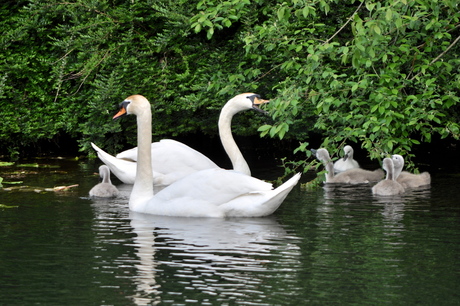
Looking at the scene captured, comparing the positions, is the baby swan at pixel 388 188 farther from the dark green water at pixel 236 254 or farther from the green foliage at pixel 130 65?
the green foliage at pixel 130 65

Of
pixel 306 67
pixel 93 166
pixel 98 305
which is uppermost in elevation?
pixel 306 67

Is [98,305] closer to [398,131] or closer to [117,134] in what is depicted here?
[398,131]

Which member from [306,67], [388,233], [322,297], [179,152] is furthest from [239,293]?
[179,152]

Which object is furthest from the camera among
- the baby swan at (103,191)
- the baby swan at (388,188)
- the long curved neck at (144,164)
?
the baby swan at (388,188)

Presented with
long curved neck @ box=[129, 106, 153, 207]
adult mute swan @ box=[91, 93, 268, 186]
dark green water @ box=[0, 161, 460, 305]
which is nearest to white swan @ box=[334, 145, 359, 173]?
adult mute swan @ box=[91, 93, 268, 186]

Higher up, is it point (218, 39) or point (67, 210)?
point (218, 39)

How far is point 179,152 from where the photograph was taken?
1336 centimetres

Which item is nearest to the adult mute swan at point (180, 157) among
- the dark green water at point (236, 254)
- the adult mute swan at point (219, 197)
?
the dark green water at point (236, 254)

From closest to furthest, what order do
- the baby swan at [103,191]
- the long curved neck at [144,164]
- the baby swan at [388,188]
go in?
the long curved neck at [144,164], the baby swan at [103,191], the baby swan at [388,188]

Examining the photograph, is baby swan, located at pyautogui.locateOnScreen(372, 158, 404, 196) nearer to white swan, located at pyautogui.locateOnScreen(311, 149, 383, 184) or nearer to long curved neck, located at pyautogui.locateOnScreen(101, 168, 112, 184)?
white swan, located at pyautogui.locateOnScreen(311, 149, 383, 184)

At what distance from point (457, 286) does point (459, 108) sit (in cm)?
1032

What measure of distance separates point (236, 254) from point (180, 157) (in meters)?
5.33

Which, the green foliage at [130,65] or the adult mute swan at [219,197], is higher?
the green foliage at [130,65]

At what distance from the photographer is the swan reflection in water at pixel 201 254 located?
694 cm
